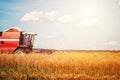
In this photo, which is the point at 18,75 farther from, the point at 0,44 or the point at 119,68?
the point at 0,44

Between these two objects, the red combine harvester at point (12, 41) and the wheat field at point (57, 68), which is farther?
the red combine harvester at point (12, 41)

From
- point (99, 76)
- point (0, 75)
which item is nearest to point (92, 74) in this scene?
point (99, 76)

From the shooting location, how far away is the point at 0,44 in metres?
8.88

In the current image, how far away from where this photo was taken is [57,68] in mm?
6707

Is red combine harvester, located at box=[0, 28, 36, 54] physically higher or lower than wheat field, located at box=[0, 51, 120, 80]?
higher

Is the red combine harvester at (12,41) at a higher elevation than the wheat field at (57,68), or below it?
higher

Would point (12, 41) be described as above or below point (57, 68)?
above

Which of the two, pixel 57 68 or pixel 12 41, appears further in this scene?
pixel 12 41

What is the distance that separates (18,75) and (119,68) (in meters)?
2.00

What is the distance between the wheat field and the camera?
6082mm

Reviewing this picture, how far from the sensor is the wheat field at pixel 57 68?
20.0 feet

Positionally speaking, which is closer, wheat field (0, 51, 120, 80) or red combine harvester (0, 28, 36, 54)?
wheat field (0, 51, 120, 80)

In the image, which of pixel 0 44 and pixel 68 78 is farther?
pixel 0 44

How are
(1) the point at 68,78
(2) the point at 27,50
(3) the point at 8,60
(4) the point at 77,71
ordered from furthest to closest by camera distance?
(2) the point at 27,50
(3) the point at 8,60
(4) the point at 77,71
(1) the point at 68,78
